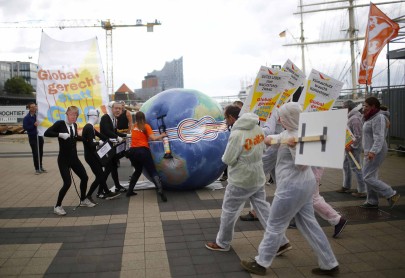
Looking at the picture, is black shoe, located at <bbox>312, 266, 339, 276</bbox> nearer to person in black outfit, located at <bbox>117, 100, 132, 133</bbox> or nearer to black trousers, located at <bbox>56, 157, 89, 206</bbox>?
black trousers, located at <bbox>56, 157, 89, 206</bbox>

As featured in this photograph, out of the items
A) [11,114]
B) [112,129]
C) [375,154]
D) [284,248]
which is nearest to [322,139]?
[284,248]

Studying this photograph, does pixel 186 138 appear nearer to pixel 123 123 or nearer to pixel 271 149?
pixel 123 123

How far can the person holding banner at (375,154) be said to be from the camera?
6.11m

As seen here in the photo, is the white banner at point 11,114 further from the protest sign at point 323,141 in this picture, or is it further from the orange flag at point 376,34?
the protest sign at point 323,141

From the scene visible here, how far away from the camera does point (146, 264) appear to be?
4.26 meters

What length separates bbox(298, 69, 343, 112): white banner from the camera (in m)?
5.26

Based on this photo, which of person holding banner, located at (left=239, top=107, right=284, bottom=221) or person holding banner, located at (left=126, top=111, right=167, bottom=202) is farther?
person holding banner, located at (left=126, top=111, right=167, bottom=202)

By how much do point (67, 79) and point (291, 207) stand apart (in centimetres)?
720

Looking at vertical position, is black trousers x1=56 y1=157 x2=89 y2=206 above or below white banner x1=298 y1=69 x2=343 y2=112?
below

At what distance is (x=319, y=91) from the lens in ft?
17.4

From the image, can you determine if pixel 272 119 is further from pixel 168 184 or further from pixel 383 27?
pixel 383 27

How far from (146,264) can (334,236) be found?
8.21 feet

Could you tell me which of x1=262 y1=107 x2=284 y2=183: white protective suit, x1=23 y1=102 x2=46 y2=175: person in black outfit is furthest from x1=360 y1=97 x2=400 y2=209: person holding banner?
x1=23 y1=102 x2=46 y2=175: person in black outfit

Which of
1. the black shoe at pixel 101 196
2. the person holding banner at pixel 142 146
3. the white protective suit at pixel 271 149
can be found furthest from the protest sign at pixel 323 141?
the black shoe at pixel 101 196
